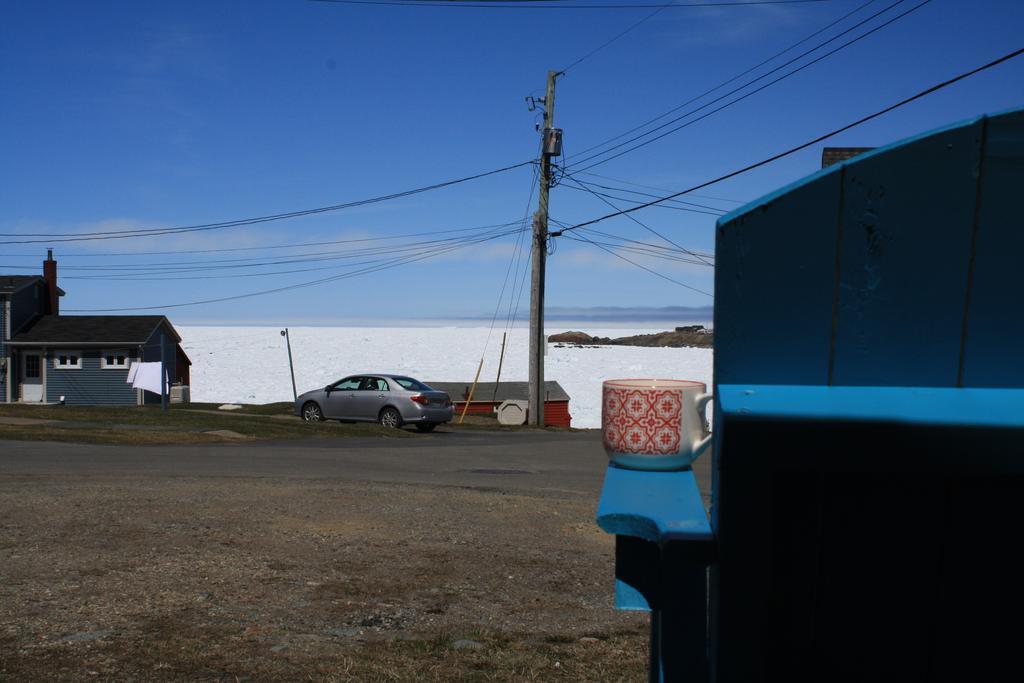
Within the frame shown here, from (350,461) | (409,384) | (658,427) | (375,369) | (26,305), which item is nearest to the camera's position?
(658,427)

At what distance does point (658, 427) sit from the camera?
1932mm

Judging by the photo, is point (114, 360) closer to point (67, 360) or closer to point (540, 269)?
point (67, 360)

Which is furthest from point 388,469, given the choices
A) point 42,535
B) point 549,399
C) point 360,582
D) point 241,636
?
point 549,399

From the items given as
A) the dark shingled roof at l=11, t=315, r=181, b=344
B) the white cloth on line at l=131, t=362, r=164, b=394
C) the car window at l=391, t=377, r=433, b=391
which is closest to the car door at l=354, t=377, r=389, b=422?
the car window at l=391, t=377, r=433, b=391

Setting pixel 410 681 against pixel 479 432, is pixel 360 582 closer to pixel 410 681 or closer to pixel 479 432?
pixel 410 681

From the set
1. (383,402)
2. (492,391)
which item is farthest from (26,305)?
(383,402)

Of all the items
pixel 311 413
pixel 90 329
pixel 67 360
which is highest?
pixel 90 329

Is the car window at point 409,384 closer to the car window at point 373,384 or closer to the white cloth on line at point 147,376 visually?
the car window at point 373,384

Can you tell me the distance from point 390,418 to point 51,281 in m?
27.0

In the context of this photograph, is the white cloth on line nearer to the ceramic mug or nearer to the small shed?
the small shed

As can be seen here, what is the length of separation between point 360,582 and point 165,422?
17.7m

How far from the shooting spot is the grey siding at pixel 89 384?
38.1 m

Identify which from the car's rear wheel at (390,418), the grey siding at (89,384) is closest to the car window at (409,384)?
the car's rear wheel at (390,418)

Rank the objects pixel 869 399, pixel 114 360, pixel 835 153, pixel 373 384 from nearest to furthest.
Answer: pixel 869 399, pixel 835 153, pixel 373 384, pixel 114 360
